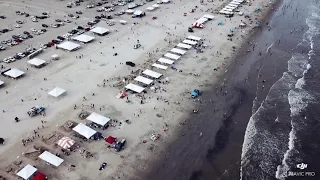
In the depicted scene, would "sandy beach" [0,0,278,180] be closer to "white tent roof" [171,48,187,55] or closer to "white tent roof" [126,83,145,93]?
"white tent roof" [126,83,145,93]

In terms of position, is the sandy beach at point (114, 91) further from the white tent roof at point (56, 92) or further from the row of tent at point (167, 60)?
the row of tent at point (167, 60)

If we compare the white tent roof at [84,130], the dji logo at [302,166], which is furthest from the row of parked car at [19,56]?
the dji logo at [302,166]

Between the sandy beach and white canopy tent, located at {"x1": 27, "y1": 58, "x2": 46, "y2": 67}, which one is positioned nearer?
the sandy beach

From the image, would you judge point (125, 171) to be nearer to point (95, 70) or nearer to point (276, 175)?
point (276, 175)

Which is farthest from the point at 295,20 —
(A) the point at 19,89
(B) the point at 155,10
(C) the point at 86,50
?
(A) the point at 19,89

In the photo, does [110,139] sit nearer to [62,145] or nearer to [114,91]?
[62,145]

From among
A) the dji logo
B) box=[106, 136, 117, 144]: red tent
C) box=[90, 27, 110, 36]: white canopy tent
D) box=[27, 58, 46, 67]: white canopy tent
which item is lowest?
the dji logo

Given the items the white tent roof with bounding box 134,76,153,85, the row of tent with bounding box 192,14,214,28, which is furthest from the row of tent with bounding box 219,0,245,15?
the white tent roof with bounding box 134,76,153,85
